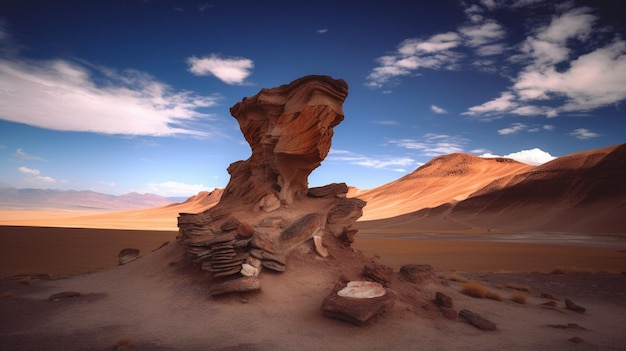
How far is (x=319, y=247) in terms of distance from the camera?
10.1 meters

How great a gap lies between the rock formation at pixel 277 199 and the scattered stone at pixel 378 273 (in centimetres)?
140

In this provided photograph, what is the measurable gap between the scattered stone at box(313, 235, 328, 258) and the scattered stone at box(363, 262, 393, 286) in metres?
1.25

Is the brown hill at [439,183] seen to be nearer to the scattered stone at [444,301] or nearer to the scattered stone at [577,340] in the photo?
the scattered stone at [444,301]

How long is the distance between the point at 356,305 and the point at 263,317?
1.99 metres

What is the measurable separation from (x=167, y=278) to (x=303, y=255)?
150 inches

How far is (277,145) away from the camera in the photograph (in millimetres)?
11164

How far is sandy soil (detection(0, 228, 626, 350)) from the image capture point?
631 centimetres

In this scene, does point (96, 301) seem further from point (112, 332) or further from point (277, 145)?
point (277, 145)

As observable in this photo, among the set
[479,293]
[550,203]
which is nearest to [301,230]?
[479,293]

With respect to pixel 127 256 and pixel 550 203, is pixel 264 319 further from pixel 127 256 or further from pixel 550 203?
pixel 550 203

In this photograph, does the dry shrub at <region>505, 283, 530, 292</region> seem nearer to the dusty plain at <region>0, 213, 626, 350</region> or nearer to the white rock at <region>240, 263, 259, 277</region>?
the dusty plain at <region>0, 213, 626, 350</region>

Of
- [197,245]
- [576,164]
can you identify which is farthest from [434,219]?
[197,245]

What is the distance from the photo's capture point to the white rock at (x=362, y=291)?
739 centimetres

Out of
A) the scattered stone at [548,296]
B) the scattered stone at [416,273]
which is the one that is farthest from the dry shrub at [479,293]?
the scattered stone at [548,296]
